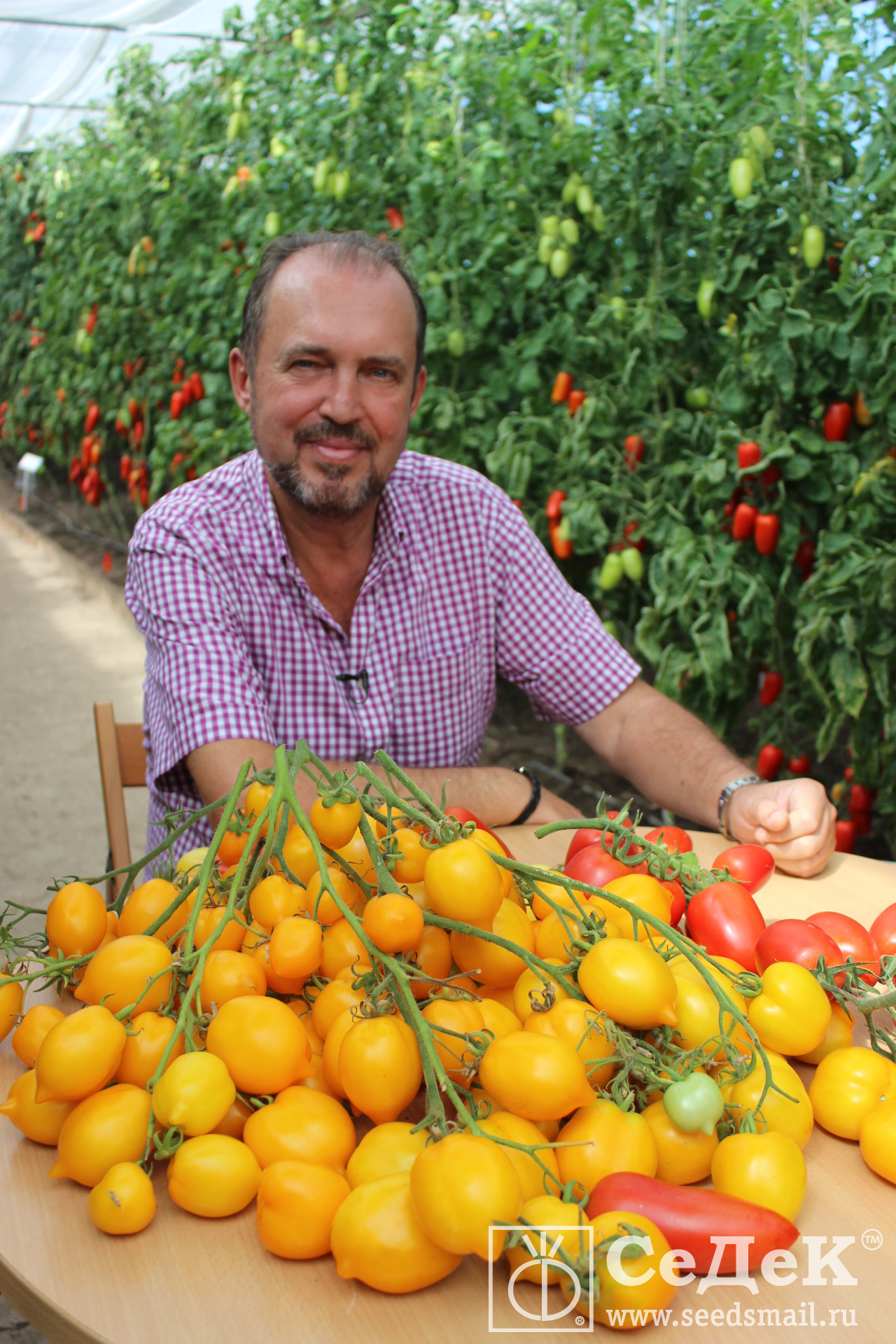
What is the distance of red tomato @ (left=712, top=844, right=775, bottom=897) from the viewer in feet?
3.86

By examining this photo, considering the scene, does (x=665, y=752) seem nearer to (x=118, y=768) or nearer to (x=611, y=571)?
(x=118, y=768)

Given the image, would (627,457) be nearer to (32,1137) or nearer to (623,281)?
(623,281)

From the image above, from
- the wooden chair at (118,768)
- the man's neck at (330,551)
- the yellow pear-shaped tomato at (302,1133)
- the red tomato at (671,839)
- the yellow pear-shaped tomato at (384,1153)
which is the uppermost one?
the man's neck at (330,551)

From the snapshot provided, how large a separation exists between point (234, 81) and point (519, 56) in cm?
167

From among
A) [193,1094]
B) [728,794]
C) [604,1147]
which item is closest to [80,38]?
[728,794]

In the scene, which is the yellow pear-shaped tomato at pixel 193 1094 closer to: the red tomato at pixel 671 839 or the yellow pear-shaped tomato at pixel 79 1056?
the yellow pear-shaped tomato at pixel 79 1056

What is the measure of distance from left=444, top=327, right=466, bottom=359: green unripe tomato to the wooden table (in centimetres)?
273

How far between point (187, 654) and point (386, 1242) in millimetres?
1047

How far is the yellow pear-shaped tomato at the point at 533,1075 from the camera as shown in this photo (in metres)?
0.69

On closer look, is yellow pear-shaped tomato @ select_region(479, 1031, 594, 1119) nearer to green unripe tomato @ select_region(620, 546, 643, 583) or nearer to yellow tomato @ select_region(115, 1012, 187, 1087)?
yellow tomato @ select_region(115, 1012, 187, 1087)

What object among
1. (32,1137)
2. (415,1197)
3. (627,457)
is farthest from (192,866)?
(627,457)

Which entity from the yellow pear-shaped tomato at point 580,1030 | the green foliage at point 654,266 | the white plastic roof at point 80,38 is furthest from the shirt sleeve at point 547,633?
the white plastic roof at point 80,38

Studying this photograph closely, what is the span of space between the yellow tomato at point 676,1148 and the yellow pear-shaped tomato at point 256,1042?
0.24 meters

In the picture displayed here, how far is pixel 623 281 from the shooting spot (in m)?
2.86
